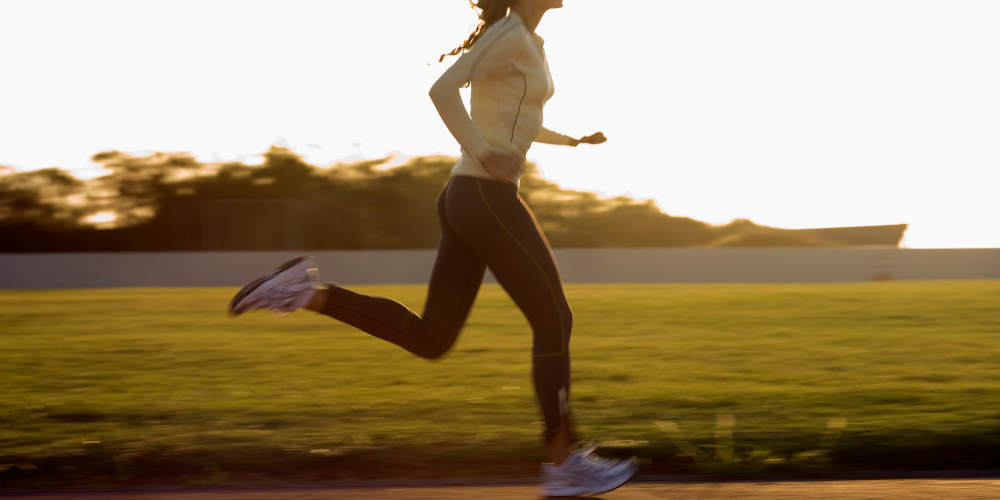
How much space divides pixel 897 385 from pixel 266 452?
10.3 feet

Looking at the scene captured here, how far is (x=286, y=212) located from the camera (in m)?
20.8

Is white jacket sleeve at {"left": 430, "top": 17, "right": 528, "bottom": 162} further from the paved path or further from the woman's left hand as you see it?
the paved path

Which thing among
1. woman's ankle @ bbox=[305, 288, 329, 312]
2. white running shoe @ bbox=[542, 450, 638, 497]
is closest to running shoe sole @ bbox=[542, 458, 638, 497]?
white running shoe @ bbox=[542, 450, 638, 497]

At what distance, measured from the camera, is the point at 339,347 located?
6832 millimetres

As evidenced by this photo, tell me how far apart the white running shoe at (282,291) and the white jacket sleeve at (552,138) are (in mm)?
900

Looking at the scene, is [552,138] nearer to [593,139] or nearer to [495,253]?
[593,139]

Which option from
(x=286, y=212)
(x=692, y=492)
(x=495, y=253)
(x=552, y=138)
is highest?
(x=286, y=212)

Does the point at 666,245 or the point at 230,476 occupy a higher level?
the point at 666,245

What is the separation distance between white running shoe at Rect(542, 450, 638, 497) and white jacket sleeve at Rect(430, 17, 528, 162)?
932 mm

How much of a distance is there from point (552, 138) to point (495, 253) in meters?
0.70

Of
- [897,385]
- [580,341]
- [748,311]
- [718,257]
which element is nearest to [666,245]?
[718,257]

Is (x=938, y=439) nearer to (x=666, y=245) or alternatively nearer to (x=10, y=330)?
(x=10, y=330)

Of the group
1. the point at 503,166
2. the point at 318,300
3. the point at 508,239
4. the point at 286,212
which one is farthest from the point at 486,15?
the point at 286,212

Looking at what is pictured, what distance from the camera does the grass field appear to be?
3359 mm
